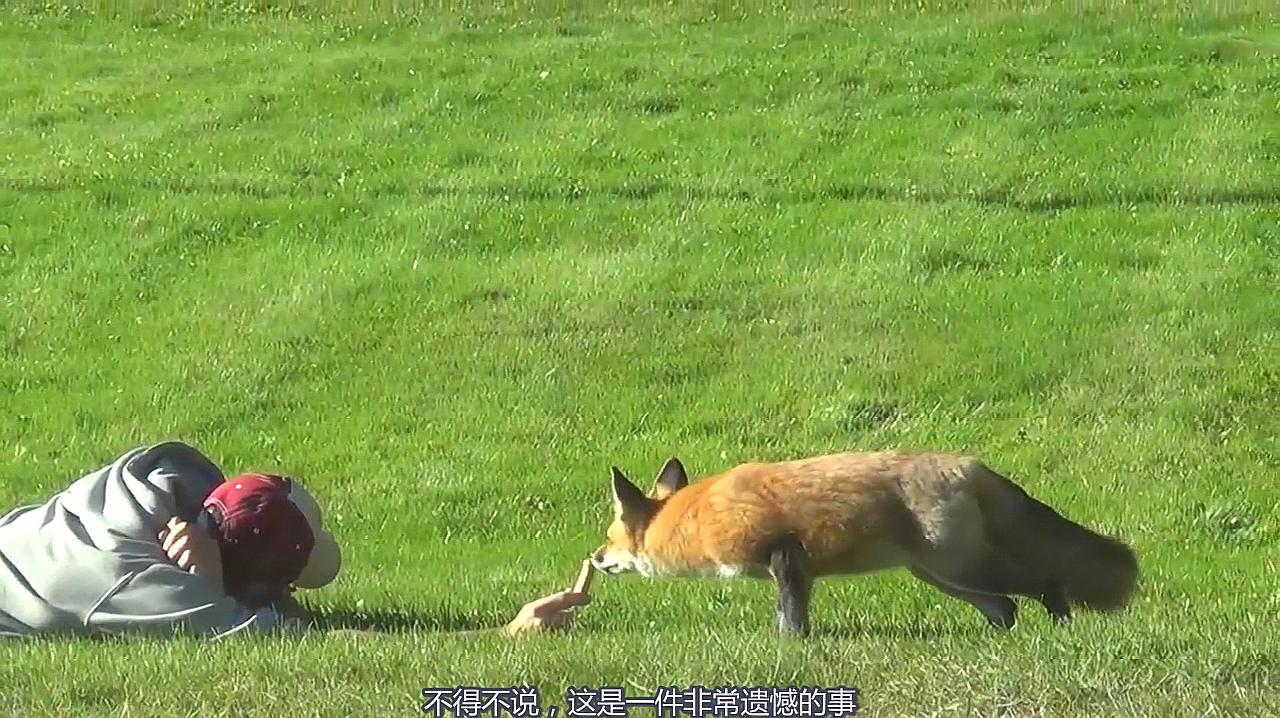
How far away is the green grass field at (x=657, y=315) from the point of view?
604 cm

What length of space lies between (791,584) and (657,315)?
7.81 metres

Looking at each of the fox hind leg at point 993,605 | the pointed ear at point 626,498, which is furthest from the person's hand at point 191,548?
the fox hind leg at point 993,605

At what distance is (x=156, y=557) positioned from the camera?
6.45m

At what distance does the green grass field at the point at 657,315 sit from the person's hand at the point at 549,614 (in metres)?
0.16

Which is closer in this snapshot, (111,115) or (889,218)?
(889,218)

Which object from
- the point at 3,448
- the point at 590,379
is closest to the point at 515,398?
the point at 590,379

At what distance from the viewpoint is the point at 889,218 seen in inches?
630

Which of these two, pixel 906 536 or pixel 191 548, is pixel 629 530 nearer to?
pixel 906 536

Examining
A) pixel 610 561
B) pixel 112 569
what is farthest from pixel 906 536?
pixel 112 569

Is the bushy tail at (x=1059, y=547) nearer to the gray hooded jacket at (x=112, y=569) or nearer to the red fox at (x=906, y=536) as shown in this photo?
the red fox at (x=906, y=536)

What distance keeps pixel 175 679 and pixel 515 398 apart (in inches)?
292

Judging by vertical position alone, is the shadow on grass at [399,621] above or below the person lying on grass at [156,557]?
below

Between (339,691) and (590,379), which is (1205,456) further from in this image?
(339,691)

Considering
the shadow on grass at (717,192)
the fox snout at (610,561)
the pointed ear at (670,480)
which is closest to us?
the fox snout at (610,561)
